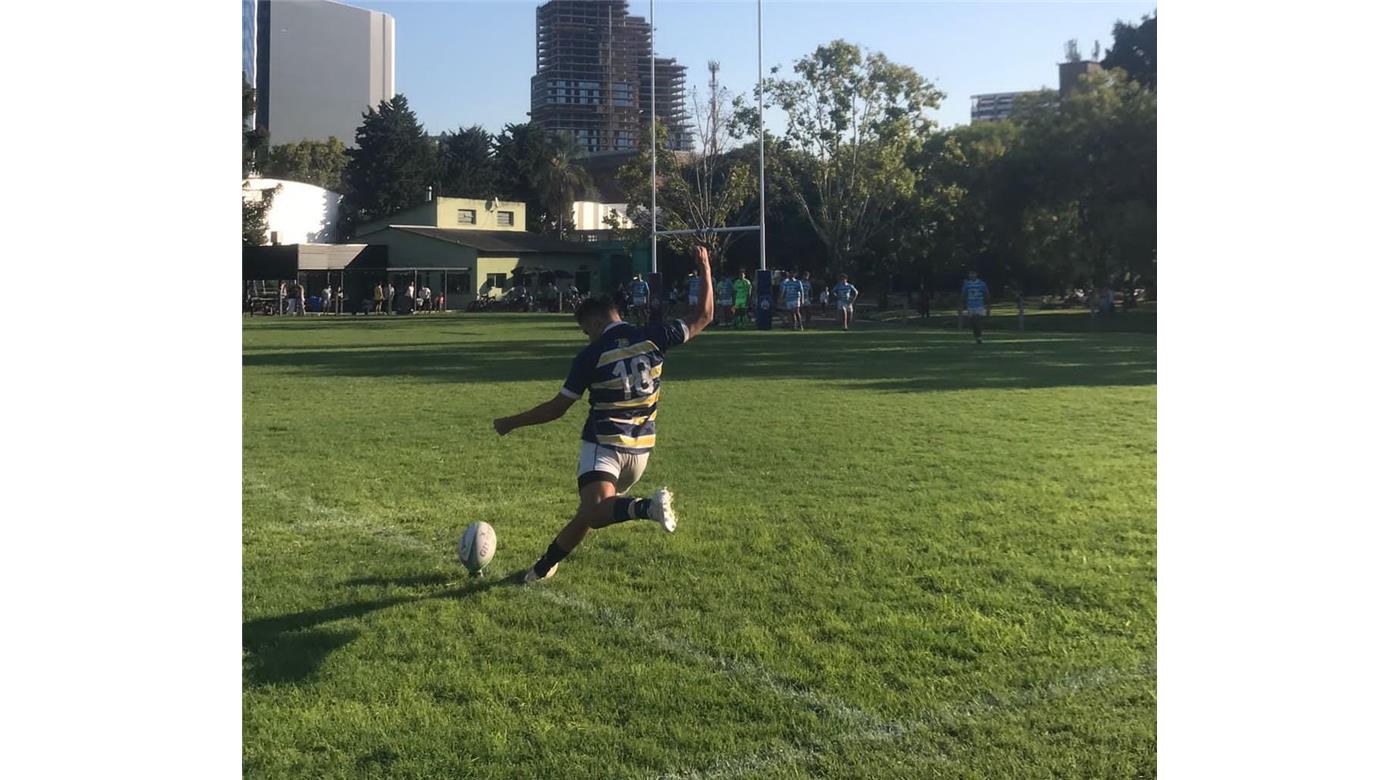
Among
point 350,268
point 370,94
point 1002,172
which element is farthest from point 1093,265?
point 370,94

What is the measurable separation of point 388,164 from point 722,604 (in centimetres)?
5924

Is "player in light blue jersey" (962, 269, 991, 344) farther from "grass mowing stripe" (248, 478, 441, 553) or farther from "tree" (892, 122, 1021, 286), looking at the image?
"grass mowing stripe" (248, 478, 441, 553)

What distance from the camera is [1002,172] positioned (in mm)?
28922

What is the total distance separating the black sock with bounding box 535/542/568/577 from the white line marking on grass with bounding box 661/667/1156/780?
2.13 metres

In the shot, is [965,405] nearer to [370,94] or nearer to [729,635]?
[729,635]

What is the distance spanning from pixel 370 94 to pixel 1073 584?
→ 60607 mm

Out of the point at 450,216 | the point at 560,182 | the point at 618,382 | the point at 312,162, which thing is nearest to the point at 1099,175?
the point at 618,382

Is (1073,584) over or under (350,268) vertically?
under

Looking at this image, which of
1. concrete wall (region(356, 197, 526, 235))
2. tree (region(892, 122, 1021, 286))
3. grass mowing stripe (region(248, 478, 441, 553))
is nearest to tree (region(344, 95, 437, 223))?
concrete wall (region(356, 197, 526, 235))

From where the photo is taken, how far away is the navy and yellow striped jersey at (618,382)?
541 cm

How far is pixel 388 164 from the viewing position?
6066cm

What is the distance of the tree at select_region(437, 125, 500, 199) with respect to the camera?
6325 cm

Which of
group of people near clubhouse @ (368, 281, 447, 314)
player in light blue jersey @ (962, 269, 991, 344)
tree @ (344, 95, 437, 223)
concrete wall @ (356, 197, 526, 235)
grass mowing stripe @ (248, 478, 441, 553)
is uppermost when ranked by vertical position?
tree @ (344, 95, 437, 223)

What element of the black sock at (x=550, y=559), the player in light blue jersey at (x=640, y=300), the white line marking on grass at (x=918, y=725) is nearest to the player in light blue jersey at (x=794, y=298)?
the player in light blue jersey at (x=640, y=300)
